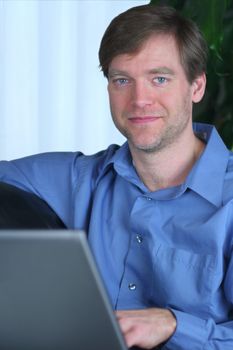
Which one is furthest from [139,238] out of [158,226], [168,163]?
[168,163]

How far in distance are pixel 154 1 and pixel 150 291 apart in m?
1.01

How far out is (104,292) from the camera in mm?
712

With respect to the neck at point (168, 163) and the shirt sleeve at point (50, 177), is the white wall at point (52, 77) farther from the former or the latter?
the neck at point (168, 163)

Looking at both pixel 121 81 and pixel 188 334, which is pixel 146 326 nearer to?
pixel 188 334

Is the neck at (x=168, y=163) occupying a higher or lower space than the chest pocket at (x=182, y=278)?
higher

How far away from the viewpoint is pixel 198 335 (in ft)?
3.88

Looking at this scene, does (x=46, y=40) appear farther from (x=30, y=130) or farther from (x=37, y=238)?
(x=37, y=238)

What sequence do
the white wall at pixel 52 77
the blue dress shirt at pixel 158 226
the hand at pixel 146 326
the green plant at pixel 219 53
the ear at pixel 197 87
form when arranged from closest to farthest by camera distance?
1. the hand at pixel 146 326
2. the blue dress shirt at pixel 158 226
3. the ear at pixel 197 87
4. the green plant at pixel 219 53
5. the white wall at pixel 52 77

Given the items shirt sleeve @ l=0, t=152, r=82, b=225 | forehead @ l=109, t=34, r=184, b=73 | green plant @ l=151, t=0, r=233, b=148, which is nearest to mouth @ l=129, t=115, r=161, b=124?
forehead @ l=109, t=34, r=184, b=73

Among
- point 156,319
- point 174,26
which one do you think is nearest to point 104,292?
point 156,319

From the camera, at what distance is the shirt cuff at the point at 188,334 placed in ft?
3.80

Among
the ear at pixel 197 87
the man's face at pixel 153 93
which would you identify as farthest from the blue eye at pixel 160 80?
the ear at pixel 197 87

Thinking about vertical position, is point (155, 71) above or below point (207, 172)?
above

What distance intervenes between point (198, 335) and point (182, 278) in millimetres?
148
